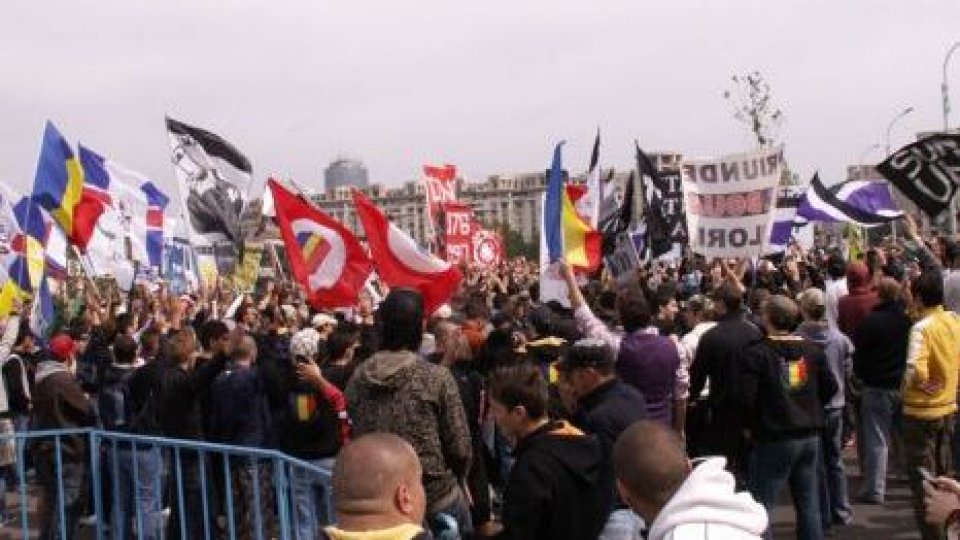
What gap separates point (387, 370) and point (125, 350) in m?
4.07

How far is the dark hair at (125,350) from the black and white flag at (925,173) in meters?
6.60

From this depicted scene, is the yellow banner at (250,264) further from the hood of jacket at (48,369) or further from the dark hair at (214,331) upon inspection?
the dark hair at (214,331)

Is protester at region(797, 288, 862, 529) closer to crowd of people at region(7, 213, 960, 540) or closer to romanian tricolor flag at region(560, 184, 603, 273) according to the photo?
crowd of people at region(7, 213, 960, 540)

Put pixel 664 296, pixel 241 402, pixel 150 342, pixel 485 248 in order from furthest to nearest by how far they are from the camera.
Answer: pixel 485 248, pixel 664 296, pixel 150 342, pixel 241 402

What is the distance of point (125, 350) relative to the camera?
930 centimetres

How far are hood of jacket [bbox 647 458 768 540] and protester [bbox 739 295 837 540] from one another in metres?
4.28

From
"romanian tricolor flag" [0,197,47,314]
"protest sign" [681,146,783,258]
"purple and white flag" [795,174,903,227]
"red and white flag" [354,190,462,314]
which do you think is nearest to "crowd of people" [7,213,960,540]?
"red and white flag" [354,190,462,314]

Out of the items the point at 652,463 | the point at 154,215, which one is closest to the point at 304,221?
the point at 652,463

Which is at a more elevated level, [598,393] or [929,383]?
[598,393]

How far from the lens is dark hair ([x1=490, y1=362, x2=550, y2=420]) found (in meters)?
4.89

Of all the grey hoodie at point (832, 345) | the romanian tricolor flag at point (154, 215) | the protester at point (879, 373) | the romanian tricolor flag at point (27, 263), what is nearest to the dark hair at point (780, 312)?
the grey hoodie at point (832, 345)

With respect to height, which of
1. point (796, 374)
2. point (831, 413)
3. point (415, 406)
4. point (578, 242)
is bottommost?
point (831, 413)

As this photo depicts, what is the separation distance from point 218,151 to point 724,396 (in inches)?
354

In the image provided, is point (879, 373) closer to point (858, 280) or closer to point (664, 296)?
point (858, 280)
